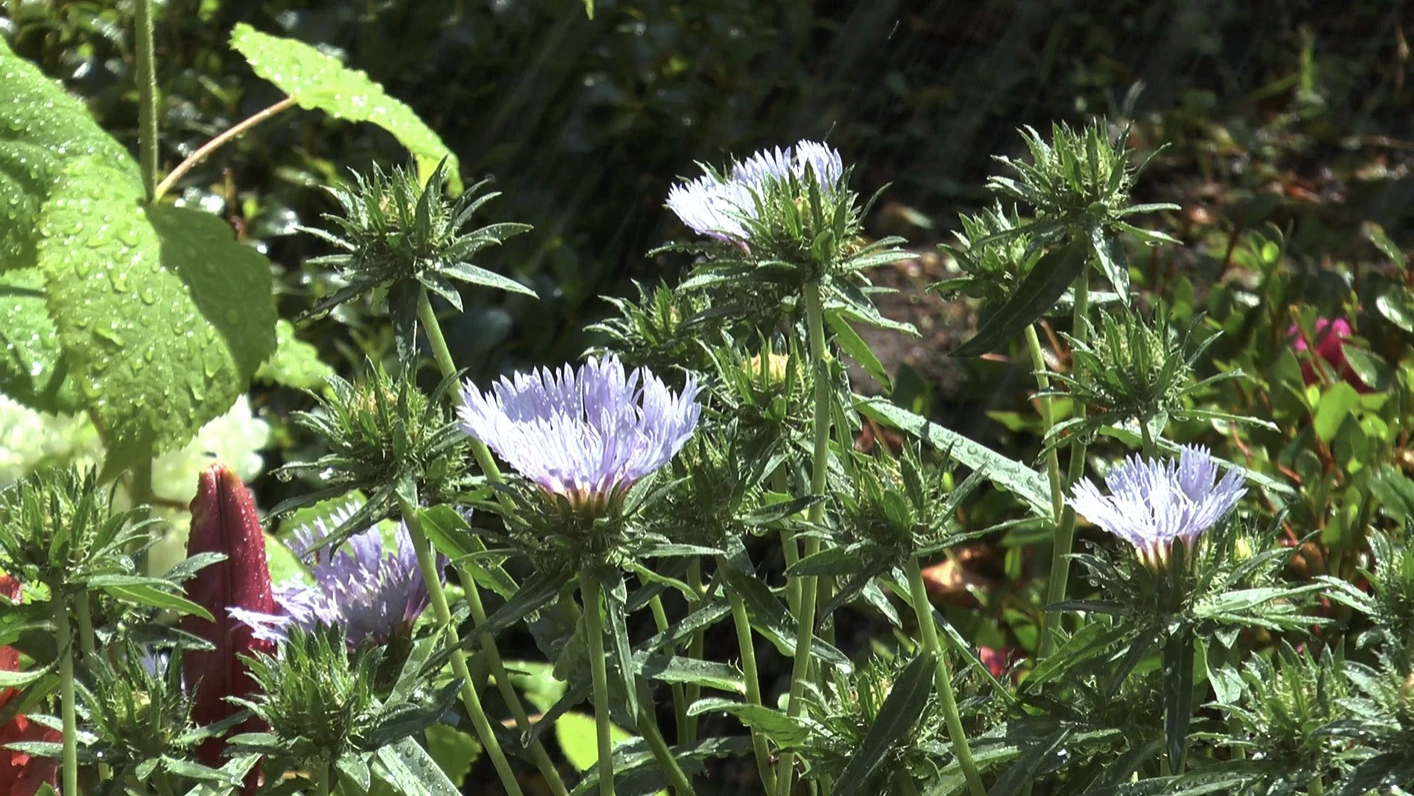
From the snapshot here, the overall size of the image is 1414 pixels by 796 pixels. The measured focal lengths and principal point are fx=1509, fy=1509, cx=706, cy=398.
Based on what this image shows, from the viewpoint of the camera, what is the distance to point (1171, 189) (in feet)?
9.09

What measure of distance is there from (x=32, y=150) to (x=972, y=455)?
2.41 feet

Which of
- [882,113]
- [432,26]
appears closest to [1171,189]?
[882,113]

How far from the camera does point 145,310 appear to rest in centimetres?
104

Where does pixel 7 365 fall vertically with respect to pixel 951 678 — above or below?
above

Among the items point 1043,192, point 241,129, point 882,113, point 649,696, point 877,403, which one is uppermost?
point 882,113

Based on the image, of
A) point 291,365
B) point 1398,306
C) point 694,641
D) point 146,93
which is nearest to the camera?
point 694,641

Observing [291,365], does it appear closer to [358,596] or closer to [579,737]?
[579,737]

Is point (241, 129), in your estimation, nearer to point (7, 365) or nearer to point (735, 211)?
point (7, 365)

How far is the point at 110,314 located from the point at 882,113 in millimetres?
2167

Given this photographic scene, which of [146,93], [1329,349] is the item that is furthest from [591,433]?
[1329,349]

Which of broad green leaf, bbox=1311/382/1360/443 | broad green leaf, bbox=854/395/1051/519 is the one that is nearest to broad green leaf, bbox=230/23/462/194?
broad green leaf, bbox=854/395/1051/519

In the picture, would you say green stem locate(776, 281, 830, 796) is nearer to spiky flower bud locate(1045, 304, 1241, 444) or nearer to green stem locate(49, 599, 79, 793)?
spiky flower bud locate(1045, 304, 1241, 444)

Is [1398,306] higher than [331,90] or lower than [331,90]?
lower

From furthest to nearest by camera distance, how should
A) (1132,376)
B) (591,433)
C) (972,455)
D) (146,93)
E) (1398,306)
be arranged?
(1398,306)
(146,93)
(972,455)
(1132,376)
(591,433)
